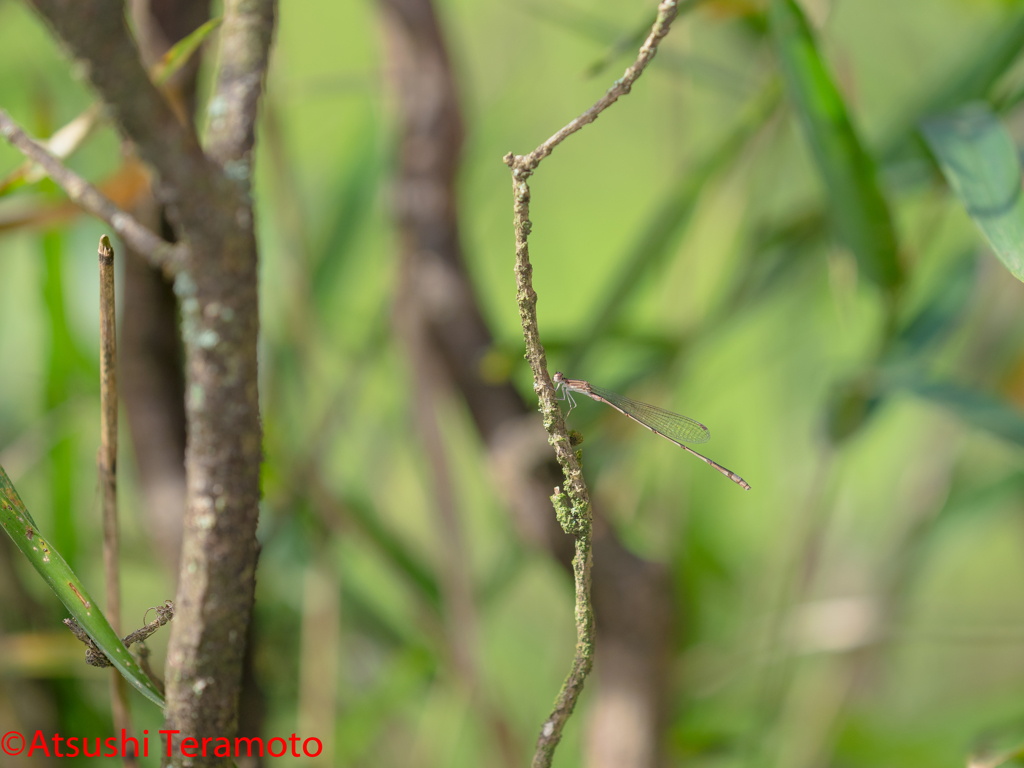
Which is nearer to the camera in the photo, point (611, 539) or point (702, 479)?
point (611, 539)

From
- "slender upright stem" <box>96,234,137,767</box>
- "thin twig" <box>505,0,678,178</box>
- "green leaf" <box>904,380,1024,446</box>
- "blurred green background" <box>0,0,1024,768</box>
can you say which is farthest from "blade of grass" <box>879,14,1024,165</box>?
"slender upright stem" <box>96,234,137,767</box>

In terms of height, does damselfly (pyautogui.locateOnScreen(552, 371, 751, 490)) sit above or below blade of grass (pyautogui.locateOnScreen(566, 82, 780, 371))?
below

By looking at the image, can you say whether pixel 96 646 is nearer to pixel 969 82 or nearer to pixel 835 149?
pixel 835 149

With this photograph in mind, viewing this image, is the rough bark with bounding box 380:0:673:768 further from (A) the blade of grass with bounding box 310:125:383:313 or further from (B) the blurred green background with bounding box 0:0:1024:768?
(A) the blade of grass with bounding box 310:125:383:313

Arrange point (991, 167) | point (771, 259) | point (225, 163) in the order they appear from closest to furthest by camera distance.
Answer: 1. point (225, 163)
2. point (991, 167)
3. point (771, 259)

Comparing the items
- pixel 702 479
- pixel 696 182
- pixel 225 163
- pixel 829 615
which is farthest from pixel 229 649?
pixel 702 479

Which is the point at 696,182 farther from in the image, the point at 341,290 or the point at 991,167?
the point at 341,290

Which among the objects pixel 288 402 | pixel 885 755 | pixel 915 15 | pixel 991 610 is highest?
pixel 915 15
